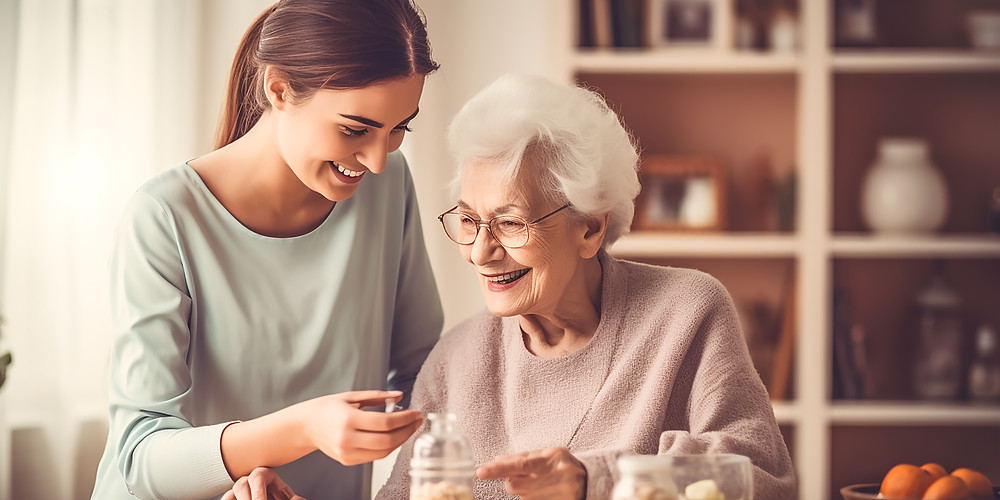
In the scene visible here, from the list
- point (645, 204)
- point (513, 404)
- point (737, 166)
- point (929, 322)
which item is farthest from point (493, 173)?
point (929, 322)

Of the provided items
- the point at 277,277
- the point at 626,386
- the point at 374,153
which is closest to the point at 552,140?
the point at 374,153

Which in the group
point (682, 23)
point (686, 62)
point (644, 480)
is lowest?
point (644, 480)

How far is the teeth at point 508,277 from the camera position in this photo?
158 centimetres

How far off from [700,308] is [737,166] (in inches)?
77.0

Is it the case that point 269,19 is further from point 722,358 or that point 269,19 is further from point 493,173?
point 722,358

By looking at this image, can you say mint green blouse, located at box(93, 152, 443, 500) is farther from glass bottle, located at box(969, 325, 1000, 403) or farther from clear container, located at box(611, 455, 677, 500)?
glass bottle, located at box(969, 325, 1000, 403)

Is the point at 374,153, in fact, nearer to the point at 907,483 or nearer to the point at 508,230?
the point at 508,230

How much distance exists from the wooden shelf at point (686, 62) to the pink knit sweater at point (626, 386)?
161 centimetres

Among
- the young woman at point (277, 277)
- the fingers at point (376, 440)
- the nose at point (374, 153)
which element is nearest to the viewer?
the fingers at point (376, 440)

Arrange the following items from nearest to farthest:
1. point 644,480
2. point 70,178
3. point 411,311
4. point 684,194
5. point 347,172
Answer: point 644,480 → point 347,172 → point 411,311 → point 70,178 → point 684,194

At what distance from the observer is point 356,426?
4.08ft

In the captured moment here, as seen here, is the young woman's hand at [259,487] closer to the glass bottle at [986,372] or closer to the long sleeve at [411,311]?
the long sleeve at [411,311]

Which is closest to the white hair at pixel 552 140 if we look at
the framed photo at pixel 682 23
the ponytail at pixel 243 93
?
the ponytail at pixel 243 93

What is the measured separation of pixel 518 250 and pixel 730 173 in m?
2.02
